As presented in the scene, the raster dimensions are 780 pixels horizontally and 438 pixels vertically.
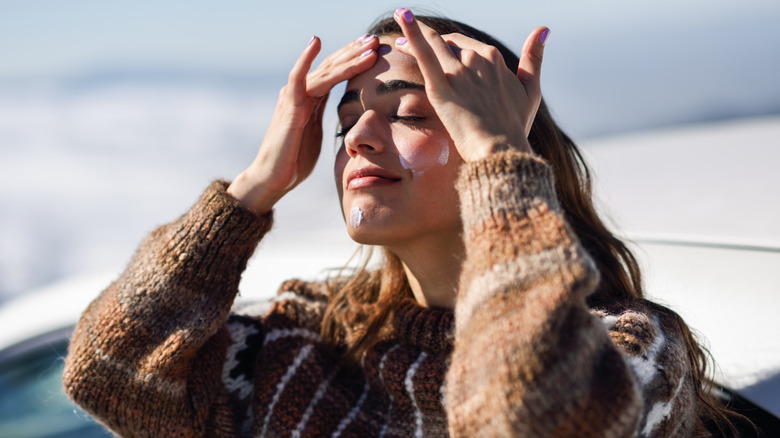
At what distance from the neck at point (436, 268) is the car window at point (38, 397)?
111 centimetres

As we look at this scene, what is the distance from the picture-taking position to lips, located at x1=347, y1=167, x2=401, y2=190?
1610mm

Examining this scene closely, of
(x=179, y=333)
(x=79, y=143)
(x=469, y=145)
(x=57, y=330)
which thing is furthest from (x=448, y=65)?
(x=79, y=143)

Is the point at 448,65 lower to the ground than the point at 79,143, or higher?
higher

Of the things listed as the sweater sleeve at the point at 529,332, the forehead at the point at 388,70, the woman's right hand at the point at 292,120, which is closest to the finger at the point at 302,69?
the woman's right hand at the point at 292,120

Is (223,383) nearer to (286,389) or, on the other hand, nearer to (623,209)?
(286,389)

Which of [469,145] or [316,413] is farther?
[316,413]

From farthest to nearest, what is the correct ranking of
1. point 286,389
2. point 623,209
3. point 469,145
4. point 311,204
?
point 311,204 < point 623,209 < point 286,389 < point 469,145

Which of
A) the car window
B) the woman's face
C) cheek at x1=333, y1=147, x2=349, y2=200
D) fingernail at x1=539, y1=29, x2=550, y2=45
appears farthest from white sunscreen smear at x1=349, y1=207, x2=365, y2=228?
the car window

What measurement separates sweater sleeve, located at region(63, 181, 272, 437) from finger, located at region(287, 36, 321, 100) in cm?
32

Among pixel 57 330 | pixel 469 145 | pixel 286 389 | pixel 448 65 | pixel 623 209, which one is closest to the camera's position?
pixel 469 145

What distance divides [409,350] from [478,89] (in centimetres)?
63

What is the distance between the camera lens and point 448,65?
1532 mm

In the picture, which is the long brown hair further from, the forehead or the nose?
the nose

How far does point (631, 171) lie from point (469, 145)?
363cm
